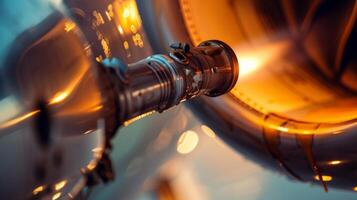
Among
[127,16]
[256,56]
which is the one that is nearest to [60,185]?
[127,16]

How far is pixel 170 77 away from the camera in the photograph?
0.51 meters

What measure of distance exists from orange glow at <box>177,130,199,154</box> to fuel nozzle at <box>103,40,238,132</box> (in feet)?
0.65

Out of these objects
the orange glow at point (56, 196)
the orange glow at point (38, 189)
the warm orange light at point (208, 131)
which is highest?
the orange glow at point (38, 189)

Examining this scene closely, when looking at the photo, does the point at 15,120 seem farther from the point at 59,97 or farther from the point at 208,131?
the point at 208,131

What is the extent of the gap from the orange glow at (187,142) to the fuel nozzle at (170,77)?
0.20m

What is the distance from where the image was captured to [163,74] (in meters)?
0.50

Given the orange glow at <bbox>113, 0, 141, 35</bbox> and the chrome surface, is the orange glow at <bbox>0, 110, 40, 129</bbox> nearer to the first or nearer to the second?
the chrome surface

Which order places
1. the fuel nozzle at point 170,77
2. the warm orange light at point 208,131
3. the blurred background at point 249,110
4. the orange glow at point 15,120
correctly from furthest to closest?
the warm orange light at point 208,131 → the blurred background at point 249,110 → the fuel nozzle at point 170,77 → the orange glow at point 15,120

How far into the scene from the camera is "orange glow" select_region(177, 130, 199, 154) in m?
0.88

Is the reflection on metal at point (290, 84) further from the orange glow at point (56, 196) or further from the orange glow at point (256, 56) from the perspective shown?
the orange glow at point (56, 196)

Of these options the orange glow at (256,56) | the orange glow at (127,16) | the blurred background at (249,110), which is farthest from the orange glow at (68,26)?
the orange glow at (256,56)

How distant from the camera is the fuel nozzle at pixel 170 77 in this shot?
1.38ft

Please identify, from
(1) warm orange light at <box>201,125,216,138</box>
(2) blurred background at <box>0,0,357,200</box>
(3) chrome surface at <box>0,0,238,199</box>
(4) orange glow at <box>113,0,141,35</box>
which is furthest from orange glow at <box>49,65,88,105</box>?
(1) warm orange light at <box>201,125,216,138</box>

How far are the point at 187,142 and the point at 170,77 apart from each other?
0.40 metres
